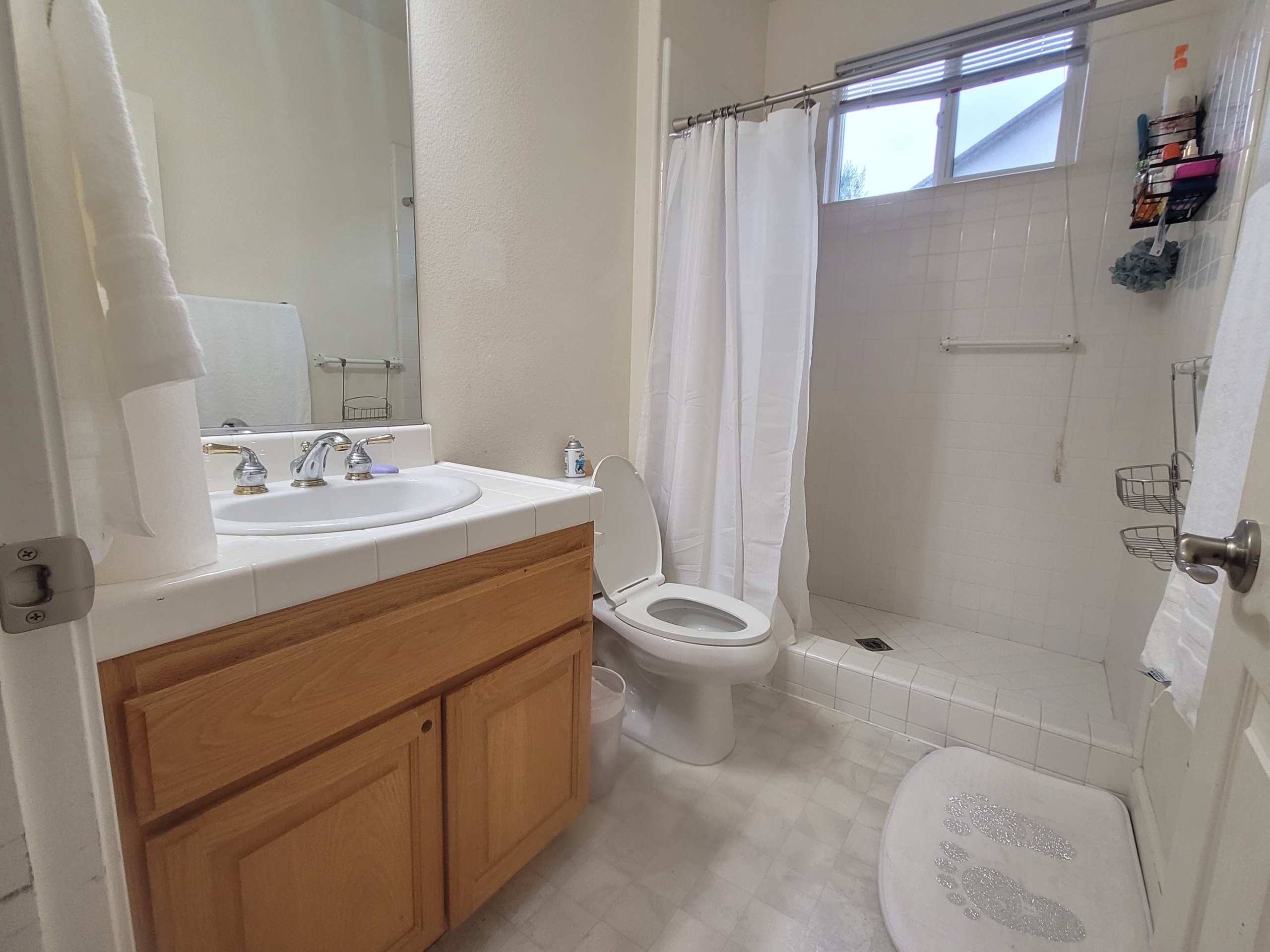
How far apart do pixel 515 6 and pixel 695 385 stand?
3.63 ft

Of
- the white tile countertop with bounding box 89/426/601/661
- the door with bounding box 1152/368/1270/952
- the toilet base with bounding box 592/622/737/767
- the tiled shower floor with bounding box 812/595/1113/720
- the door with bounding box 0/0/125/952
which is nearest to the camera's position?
the door with bounding box 0/0/125/952

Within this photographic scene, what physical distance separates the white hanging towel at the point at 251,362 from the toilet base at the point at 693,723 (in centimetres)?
118

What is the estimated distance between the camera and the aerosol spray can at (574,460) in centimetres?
175

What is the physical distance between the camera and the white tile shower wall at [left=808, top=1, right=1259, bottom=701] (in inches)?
77.2

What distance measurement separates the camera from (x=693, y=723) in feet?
5.34

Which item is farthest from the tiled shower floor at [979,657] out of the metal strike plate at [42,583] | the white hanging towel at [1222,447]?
the metal strike plate at [42,583]

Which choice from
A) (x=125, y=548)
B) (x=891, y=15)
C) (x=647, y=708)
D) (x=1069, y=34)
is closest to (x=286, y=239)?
(x=125, y=548)

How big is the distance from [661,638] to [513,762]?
0.54 metres

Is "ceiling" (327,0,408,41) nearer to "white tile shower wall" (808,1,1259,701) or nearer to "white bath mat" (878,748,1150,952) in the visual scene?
"white tile shower wall" (808,1,1259,701)

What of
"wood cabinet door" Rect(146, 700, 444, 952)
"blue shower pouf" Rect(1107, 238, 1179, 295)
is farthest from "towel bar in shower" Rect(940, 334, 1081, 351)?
"wood cabinet door" Rect(146, 700, 444, 952)

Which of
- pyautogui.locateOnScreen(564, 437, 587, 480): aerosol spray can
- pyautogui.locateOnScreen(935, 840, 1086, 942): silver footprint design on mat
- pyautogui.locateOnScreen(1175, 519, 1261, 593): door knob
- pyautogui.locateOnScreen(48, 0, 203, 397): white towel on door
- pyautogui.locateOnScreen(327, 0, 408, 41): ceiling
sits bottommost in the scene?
pyautogui.locateOnScreen(935, 840, 1086, 942): silver footprint design on mat

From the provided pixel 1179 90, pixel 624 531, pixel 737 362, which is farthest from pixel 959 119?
pixel 624 531

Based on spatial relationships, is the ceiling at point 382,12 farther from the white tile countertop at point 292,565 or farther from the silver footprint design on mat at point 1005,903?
the silver footprint design on mat at point 1005,903

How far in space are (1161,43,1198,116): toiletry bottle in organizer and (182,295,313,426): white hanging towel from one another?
2.28 m
